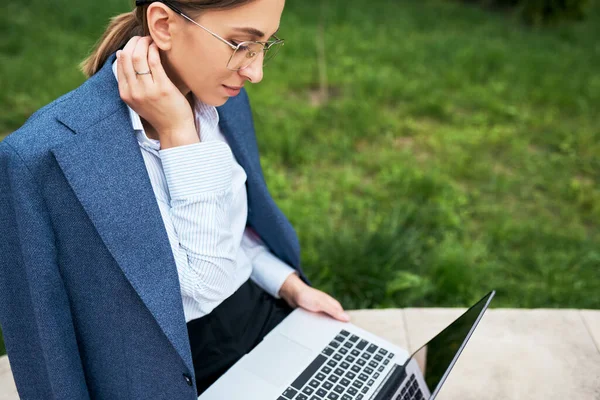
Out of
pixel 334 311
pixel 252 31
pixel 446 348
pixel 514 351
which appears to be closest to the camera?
pixel 252 31

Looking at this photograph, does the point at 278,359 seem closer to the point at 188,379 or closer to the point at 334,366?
the point at 334,366

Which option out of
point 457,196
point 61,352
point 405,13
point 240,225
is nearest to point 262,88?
point 457,196

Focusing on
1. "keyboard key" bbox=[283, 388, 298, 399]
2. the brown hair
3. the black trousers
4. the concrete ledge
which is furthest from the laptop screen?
the brown hair

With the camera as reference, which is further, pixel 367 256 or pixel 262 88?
pixel 262 88

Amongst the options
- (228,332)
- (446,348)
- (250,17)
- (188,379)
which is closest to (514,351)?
(446,348)

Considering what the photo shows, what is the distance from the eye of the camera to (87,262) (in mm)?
1163

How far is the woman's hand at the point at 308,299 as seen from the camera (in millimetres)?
1697

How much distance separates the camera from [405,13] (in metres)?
6.36

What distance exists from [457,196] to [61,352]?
105 inches

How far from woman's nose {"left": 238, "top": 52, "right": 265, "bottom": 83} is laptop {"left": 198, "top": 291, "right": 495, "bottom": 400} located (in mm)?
729

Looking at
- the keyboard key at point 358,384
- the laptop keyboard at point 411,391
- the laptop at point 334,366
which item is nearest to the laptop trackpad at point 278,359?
the laptop at point 334,366

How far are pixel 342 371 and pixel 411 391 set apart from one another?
0.63 feet

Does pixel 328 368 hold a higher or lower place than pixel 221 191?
lower

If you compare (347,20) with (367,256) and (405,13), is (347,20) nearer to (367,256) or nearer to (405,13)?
(405,13)
